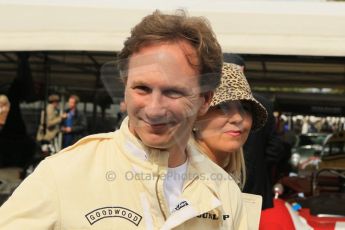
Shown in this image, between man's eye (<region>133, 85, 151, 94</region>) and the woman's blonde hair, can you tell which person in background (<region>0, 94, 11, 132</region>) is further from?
man's eye (<region>133, 85, 151, 94</region>)

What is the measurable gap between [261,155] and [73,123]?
24.0ft

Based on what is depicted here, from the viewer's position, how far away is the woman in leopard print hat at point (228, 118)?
73.8 inches

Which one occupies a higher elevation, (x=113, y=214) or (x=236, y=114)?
(x=236, y=114)

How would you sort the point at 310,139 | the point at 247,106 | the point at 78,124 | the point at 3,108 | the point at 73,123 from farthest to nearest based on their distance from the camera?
the point at 310,139 → the point at 78,124 → the point at 73,123 → the point at 3,108 → the point at 247,106

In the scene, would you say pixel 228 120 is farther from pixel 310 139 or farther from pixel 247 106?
pixel 310 139

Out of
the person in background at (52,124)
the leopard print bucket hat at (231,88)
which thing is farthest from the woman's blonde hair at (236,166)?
the person in background at (52,124)

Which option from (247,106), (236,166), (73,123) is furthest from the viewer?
(73,123)

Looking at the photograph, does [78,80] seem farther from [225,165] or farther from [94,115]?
[225,165]

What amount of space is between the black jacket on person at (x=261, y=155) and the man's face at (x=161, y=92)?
5.24 ft

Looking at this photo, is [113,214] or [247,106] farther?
[247,106]

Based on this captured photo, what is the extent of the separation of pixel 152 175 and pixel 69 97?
8722 millimetres

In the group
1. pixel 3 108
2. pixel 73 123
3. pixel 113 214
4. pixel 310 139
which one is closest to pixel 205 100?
pixel 113 214

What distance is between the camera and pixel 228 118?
77.2 inches

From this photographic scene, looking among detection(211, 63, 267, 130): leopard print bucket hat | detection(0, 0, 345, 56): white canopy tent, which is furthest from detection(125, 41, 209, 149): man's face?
detection(0, 0, 345, 56): white canopy tent
